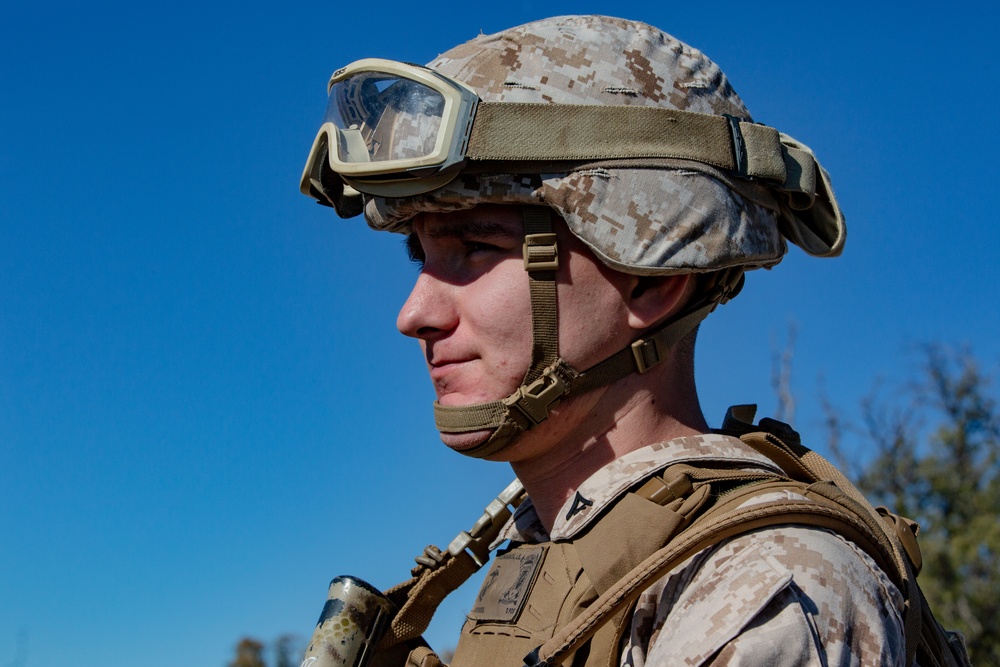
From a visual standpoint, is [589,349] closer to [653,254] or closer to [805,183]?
[653,254]

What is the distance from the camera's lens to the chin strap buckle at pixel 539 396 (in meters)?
3.18

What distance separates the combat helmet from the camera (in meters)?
3.19

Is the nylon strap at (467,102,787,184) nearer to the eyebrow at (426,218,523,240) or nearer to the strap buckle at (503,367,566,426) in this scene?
the eyebrow at (426,218,523,240)

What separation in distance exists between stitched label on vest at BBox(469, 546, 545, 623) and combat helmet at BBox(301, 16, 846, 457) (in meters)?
0.33

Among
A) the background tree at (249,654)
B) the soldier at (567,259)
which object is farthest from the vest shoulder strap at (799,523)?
the background tree at (249,654)

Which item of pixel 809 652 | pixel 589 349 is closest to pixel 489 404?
pixel 589 349

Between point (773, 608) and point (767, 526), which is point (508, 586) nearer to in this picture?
point (767, 526)

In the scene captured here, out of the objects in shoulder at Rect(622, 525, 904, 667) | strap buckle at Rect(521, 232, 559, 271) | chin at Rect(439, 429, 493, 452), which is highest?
strap buckle at Rect(521, 232, 559, 271)

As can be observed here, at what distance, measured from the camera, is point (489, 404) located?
3.23 meters

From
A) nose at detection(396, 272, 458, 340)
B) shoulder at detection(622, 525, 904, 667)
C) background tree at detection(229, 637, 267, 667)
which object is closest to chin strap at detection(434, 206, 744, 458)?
nose at detection(396, 272, 458, 340)

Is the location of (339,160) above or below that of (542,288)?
above

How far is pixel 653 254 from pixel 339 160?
0.99 m

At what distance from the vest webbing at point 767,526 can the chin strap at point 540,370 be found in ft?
1.20

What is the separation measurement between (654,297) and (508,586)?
3.01 ft
